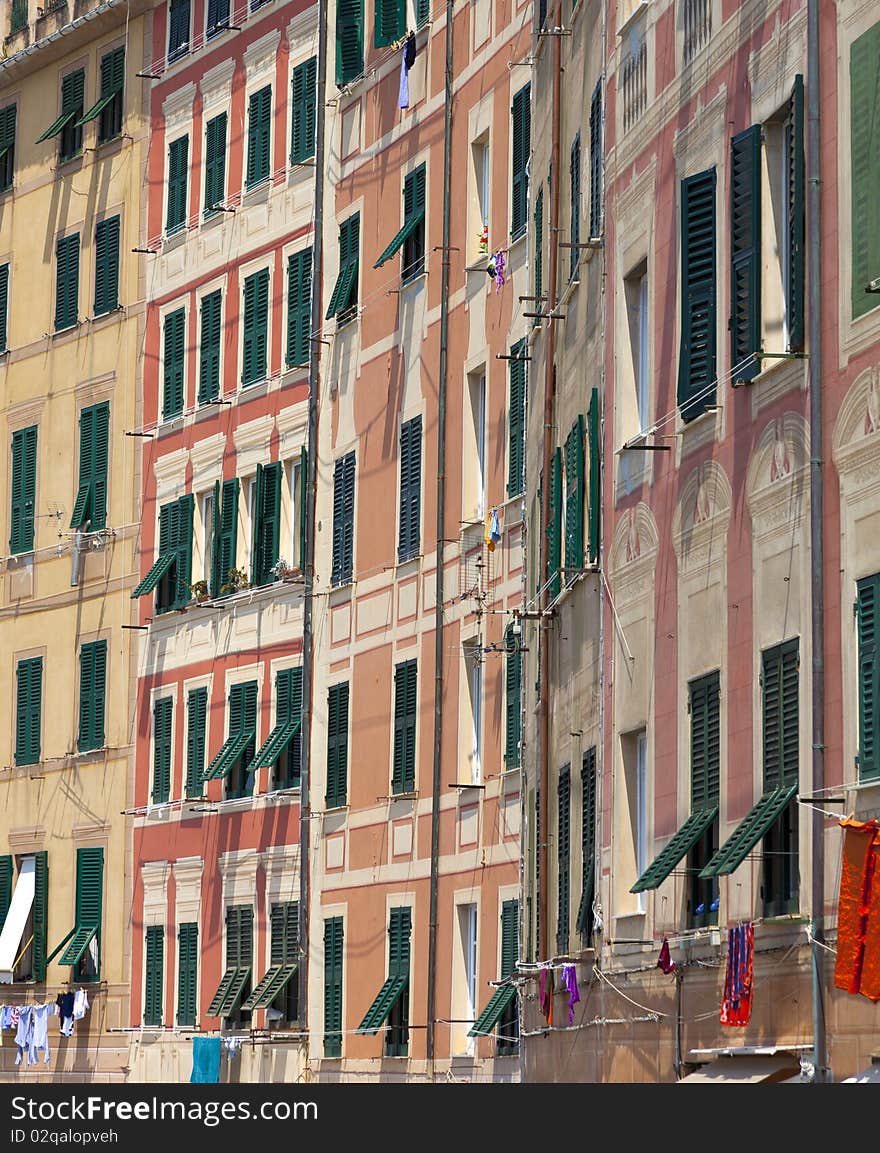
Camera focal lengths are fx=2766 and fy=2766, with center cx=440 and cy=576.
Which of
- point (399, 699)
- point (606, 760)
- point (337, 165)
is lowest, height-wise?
point (606, 760)

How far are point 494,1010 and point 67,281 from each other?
78.6 ft

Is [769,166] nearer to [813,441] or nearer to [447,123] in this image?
[813,441]

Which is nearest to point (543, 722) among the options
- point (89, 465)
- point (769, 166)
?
point (769, 166)

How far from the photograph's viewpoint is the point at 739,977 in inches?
832

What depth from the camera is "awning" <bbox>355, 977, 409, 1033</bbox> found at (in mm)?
40688

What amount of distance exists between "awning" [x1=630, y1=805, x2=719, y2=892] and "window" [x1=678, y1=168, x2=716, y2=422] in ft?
11.1

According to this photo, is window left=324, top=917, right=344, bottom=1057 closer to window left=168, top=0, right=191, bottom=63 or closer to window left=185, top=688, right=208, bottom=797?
window left=185, top=688, right=208, bottom=797

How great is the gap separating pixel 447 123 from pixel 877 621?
24001 millimetres

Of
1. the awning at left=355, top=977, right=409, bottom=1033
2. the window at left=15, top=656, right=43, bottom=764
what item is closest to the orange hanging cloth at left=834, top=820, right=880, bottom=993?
the awning at left=355, top=977, right=409, bottom=1033

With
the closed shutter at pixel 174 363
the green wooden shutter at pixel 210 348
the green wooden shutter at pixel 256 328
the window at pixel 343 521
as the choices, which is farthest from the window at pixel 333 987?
the closed shutter at pixel 174 363

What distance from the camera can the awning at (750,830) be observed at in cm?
2008

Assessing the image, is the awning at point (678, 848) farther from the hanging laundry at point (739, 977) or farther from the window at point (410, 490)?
the window at point (410, 490)

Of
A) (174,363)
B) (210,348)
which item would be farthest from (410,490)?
(174,363)

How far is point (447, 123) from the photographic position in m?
41.5
